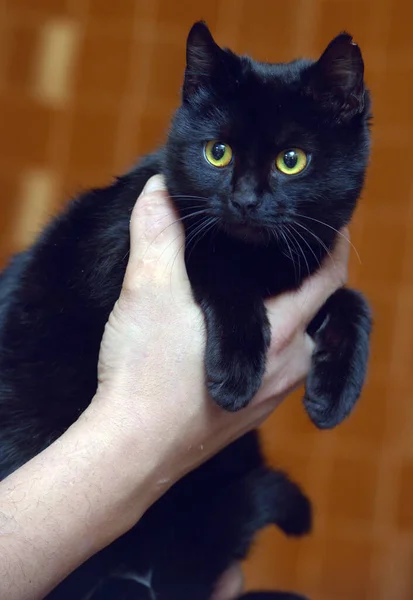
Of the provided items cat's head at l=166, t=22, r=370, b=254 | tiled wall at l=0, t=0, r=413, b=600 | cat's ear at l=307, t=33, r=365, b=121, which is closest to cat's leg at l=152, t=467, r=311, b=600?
cat's head at l=166, t=22, r=370, b=254

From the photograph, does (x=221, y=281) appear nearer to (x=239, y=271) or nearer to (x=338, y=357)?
(x=239, y=271)

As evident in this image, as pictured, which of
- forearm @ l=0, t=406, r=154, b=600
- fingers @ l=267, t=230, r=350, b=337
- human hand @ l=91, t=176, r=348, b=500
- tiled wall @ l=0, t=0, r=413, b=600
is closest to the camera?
forearm @ l=0, t=406, r=154, b=600

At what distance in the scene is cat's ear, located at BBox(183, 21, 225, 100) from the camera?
0.90 m

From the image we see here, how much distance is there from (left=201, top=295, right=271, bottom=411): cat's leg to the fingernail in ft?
0.57

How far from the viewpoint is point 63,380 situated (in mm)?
962

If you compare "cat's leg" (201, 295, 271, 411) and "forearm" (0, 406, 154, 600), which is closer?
"forearm" (0, 406, 154, 600)

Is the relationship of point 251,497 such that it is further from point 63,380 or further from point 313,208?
point 313,208

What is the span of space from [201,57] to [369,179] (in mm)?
853

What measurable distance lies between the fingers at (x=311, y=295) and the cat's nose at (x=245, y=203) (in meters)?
0.15

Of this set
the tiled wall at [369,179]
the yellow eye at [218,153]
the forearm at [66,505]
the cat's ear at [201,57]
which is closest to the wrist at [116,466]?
the forearm at [66,505]

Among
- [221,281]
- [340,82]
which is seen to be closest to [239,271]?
[221,281]

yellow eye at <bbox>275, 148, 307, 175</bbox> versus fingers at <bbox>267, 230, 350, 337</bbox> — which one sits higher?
yellow eye at <bbox>275, 148, 307, 175</bbox>

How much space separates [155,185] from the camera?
97 cm

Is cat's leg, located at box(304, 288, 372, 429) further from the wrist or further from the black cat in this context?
the wrist
